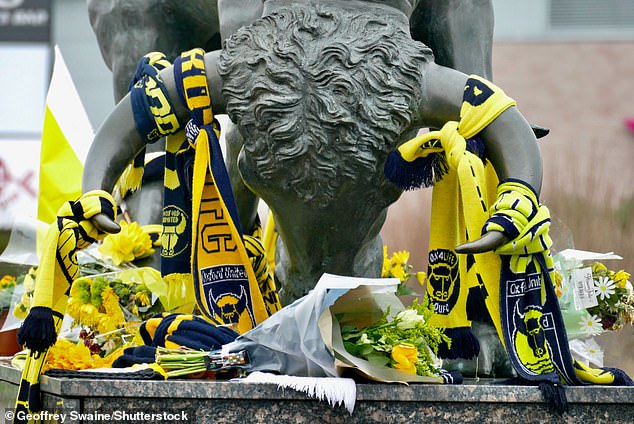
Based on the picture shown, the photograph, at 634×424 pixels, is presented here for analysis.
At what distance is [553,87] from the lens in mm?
16859

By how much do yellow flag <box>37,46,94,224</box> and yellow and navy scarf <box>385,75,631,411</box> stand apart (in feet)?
6.16

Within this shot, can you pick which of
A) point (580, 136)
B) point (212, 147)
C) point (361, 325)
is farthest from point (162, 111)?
point (580, 136)

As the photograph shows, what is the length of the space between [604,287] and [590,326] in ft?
0.53

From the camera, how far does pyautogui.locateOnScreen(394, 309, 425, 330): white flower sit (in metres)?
3.45

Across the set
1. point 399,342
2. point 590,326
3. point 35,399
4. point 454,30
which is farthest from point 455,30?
point 35,399

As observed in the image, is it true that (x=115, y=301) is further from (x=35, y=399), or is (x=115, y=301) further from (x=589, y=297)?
(x=589, y=297)

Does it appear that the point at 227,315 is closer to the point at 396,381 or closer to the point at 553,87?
the point at 396,381

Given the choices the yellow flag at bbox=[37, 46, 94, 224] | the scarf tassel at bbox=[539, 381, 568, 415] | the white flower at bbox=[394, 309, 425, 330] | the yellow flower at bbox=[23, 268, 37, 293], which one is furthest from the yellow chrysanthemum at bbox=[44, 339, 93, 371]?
the yellow flag at bbox=[37, 46, 94, 224]

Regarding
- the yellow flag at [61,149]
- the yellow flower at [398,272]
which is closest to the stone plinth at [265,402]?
the yellow flower at [398,272]

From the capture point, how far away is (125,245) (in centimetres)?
487

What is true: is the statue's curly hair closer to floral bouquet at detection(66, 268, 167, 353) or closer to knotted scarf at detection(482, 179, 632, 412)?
knotted scarf at detection(482, 179, 632, 412)

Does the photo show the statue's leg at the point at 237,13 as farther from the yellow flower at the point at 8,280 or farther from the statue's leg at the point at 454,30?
the yellow flower at the point at 8,280

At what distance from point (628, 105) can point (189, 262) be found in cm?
1356

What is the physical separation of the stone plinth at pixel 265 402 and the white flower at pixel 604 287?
4.44ft
